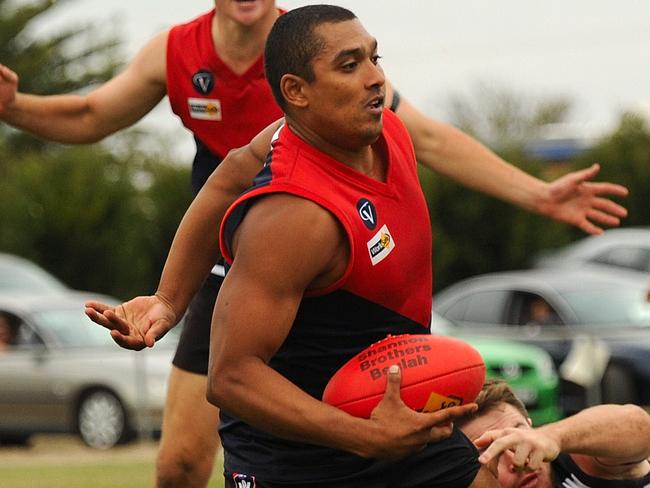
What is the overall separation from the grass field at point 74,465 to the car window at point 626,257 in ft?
31.9

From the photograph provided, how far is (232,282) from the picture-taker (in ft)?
14.2

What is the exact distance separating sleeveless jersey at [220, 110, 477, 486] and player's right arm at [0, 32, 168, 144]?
177cm

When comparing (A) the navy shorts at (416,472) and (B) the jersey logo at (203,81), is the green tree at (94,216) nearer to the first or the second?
(B) the jersey logo at (203,81)

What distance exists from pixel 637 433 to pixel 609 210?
1.54 m

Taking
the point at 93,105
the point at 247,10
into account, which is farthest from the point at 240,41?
the point at 93,105

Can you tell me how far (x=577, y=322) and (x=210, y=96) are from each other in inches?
449

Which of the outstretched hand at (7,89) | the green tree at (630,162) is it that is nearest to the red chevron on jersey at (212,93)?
the outstretched hand at (7,89)

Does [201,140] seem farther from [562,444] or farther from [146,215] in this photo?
[146,215]

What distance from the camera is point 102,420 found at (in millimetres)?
15805

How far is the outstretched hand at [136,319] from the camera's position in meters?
4.59

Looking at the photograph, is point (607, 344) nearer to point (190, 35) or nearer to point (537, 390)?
point (537, 390)

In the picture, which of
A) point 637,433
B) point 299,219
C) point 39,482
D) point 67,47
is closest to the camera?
point 299,219

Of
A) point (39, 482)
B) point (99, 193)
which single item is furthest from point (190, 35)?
point (99, 193)

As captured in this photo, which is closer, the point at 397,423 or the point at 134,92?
the point at 397,423
